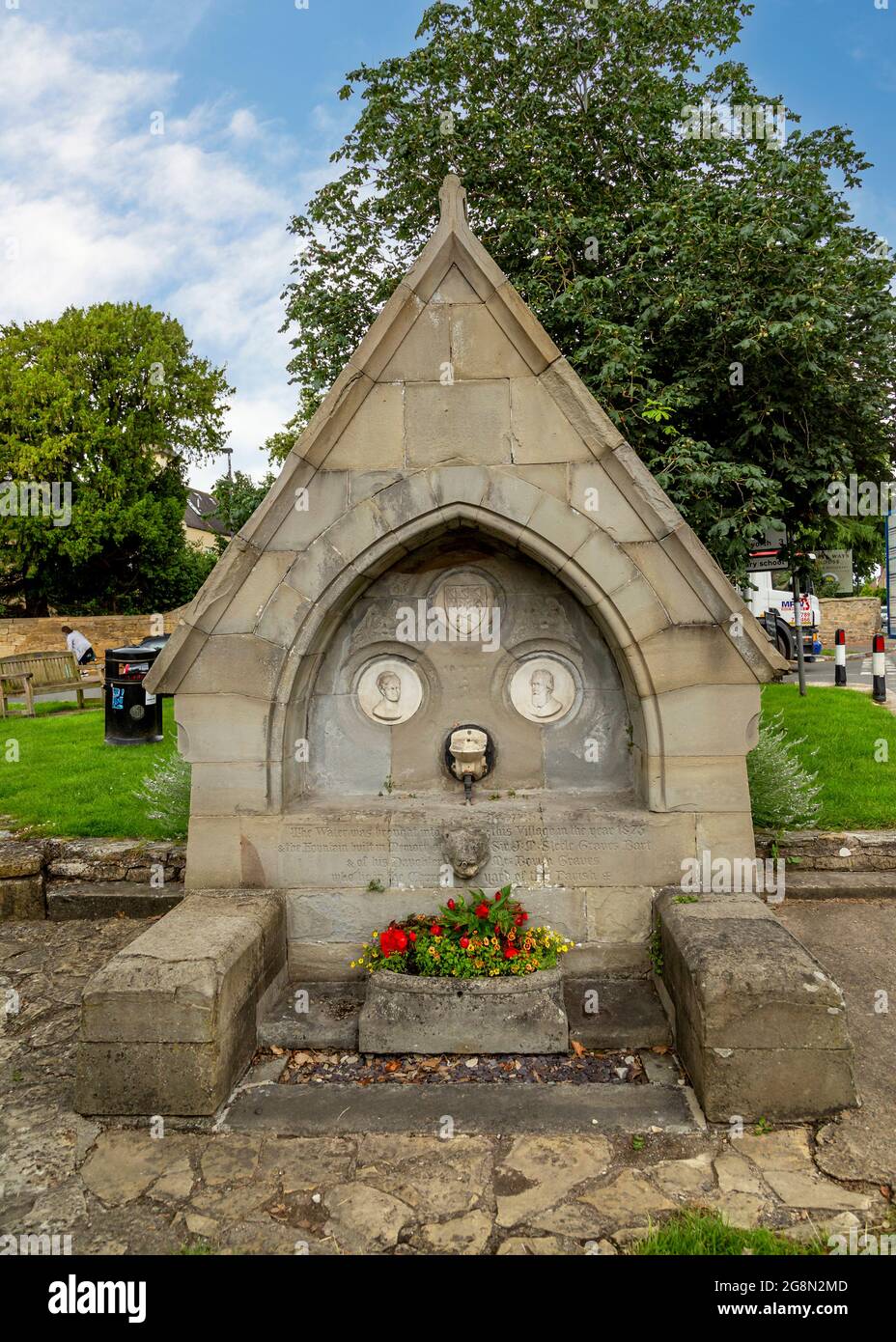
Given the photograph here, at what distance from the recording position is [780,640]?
18031mm

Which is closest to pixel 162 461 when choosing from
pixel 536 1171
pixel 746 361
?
pixel 746 361

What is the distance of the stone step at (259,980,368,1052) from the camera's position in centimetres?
378

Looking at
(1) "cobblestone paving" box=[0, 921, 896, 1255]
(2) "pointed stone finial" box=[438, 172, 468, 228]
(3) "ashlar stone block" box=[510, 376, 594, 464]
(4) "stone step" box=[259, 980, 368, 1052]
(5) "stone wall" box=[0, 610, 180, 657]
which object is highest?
(2) "pointed stone finial" box=[438, 172, 468, 228]

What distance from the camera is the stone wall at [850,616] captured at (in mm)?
30297

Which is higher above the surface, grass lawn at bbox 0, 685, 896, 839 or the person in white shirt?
the person in white shirt

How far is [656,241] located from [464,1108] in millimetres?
8180

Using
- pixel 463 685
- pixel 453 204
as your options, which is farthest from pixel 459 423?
pixel 463 685

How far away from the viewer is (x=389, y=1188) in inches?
109

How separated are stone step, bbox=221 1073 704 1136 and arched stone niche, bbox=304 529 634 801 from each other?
5.80 feet

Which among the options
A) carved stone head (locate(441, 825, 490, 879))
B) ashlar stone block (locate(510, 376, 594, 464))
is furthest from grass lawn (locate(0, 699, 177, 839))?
ashlar stone block (locate(510, 376, 594, 464))

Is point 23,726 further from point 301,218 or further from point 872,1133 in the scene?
point 872,1133

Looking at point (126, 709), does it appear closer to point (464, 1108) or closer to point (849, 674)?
point (464, 1108)

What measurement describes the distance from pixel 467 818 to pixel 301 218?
10109 mm

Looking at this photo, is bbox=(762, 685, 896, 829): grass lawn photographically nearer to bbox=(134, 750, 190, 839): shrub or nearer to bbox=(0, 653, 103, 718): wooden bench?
bbox=(134, 750, 190, 839): shrub
